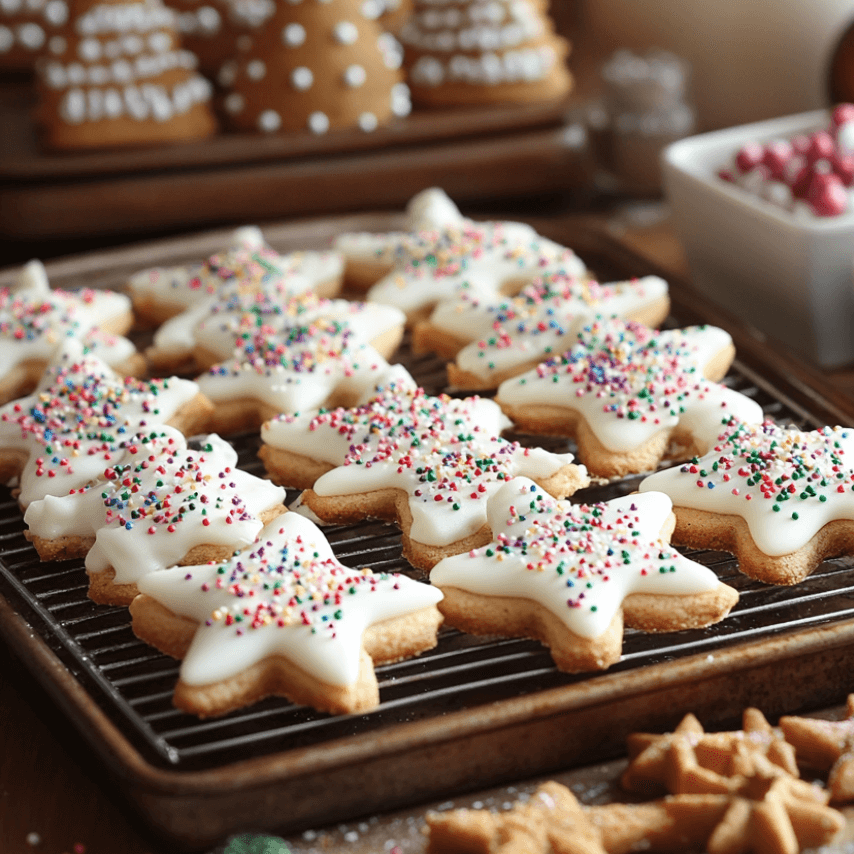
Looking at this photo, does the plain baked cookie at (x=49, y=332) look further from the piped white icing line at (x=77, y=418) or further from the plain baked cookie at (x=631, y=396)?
the plain baked cookie at (x=631, y=396)

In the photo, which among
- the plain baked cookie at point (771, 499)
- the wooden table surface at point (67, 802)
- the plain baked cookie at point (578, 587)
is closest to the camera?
the wooden table surface at point (67, 802)

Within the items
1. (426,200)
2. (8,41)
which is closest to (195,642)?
(426,200)

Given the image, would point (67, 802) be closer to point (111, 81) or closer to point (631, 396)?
point (631, 396)

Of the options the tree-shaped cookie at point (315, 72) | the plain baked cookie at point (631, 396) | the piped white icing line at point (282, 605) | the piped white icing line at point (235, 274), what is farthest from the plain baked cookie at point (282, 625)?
the tree-shaped cookie at point (315, 72)

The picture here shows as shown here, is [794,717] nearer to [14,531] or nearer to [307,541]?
[307,541]

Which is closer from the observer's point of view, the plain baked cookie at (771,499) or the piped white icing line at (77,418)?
the plain baked cookie at (771,499)
